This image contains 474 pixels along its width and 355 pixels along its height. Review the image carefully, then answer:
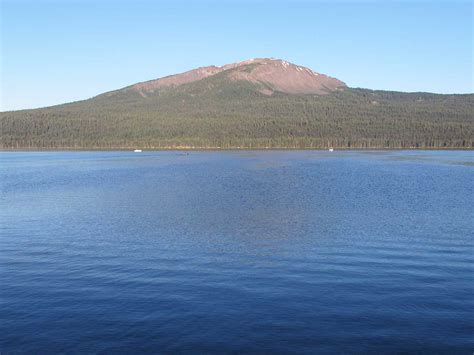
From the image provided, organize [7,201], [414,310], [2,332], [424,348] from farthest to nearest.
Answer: [7,201] → [414,310] → [2,332] → [424,348]

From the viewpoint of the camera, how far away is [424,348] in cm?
1506

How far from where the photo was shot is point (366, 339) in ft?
51.1

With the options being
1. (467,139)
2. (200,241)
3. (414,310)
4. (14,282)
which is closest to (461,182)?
(200,241)

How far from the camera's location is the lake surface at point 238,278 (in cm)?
1580

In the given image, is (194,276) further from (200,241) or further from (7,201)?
(7,201)

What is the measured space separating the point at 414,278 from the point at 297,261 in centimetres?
540

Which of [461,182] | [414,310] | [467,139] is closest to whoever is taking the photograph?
[414,310]

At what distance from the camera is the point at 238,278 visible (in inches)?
848

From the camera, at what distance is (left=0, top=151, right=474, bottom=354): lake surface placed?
15797 millimetres

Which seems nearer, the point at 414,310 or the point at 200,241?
the point at 414,310

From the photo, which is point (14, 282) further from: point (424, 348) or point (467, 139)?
point (467, 139)

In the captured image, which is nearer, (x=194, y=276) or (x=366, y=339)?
(x=366, y=339)

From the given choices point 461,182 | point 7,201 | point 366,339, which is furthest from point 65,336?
point 461,182

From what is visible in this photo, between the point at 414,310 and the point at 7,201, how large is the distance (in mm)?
40748
